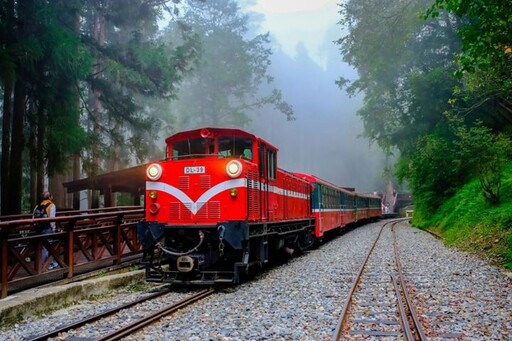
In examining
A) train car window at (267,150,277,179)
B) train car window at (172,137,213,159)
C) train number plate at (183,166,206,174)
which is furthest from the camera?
train car window at (267,150,277,179)

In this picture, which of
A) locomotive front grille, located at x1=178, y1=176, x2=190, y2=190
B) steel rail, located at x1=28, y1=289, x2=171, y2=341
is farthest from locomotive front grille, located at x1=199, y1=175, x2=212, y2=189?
steel rail, located at x1=28, y1=289, x2=171, y2=341

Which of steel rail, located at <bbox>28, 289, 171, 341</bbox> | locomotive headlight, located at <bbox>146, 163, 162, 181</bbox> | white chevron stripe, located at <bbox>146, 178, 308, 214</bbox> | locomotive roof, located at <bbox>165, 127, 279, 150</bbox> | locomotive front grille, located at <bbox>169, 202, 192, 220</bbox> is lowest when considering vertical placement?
steel rail, located at <bbox>28, 289, 171, 341</bbox>

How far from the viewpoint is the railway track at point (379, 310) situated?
528 centimetres

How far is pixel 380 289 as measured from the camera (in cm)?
809

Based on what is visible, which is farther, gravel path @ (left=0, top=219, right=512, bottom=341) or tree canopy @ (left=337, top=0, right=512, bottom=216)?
tree canopy @ (left=337, top=0, right=512, bottom=216)

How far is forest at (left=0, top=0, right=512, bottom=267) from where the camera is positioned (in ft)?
38.1

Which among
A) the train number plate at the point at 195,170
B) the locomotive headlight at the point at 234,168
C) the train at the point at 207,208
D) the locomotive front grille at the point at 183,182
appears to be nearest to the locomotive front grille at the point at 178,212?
the train at the point at 207,208

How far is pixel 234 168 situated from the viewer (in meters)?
8.34

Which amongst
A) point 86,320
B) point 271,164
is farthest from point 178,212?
point 86,320

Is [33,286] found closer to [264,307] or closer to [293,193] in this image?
[264,307]

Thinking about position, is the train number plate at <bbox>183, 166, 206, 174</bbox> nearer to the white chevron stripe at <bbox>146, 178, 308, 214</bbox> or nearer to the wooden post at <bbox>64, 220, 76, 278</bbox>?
the white chevron stripe at <bbox>146, 178, 308, 214</bbox>

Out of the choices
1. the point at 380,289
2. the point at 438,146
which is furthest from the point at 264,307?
the point at 438,146

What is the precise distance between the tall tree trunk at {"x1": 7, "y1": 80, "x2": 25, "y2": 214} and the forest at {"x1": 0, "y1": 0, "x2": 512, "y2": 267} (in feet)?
0.10

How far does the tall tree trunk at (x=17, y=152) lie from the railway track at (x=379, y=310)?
10160mm
